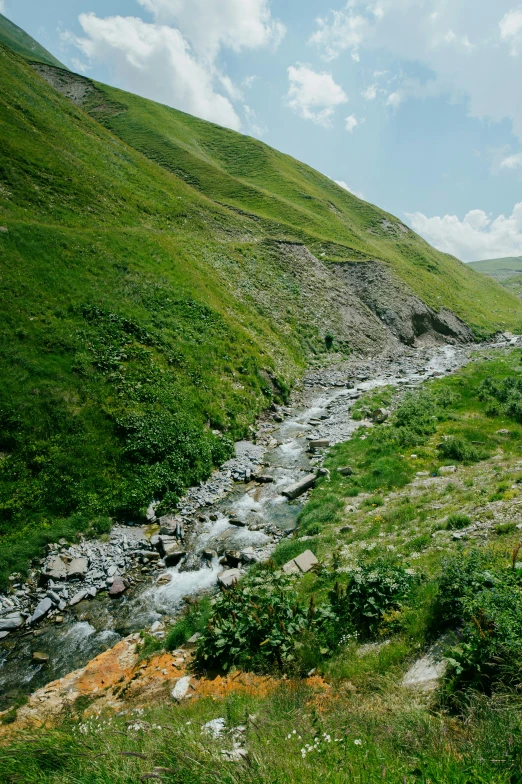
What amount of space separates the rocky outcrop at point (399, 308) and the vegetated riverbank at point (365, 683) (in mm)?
41639

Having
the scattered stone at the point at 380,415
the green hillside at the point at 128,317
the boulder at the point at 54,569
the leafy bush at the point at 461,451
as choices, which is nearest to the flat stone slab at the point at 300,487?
the green hillside at the point at 128,317

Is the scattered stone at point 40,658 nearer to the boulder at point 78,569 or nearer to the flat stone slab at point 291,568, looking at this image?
the boulder at point 78,569

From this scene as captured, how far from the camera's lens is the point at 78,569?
1442 cm

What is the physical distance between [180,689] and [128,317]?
73.2 feet

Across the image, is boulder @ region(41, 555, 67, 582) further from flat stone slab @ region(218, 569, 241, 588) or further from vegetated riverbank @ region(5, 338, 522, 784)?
flat stone slab @ region(218, 569, 241, 588)

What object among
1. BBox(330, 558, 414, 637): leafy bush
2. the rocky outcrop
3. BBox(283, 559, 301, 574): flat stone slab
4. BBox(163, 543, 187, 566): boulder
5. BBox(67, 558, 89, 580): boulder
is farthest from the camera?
the rocky outcrop

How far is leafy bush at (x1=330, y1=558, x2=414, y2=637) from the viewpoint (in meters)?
8.83

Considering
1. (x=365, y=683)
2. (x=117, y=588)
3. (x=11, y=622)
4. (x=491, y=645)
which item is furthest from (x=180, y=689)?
(x=11, y=622)

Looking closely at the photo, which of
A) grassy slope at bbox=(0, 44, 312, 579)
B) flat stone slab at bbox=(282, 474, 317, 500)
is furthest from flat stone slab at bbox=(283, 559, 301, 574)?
grassy slope at bbox=(0, 44, 312, 579)

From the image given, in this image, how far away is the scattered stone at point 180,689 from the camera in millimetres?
8530

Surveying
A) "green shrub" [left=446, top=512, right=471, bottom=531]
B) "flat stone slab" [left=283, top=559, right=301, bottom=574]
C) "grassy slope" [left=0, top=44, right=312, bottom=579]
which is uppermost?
"grassy slope" [left=0, top=44, right=312, bottom=579]

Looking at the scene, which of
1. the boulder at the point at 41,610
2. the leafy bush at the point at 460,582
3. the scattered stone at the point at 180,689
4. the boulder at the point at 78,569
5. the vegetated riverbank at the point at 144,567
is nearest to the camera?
the leafy bush at the point at 460,582

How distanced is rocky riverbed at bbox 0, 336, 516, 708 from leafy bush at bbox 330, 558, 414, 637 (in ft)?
18.3

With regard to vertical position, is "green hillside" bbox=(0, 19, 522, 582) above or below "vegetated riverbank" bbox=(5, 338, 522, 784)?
above
